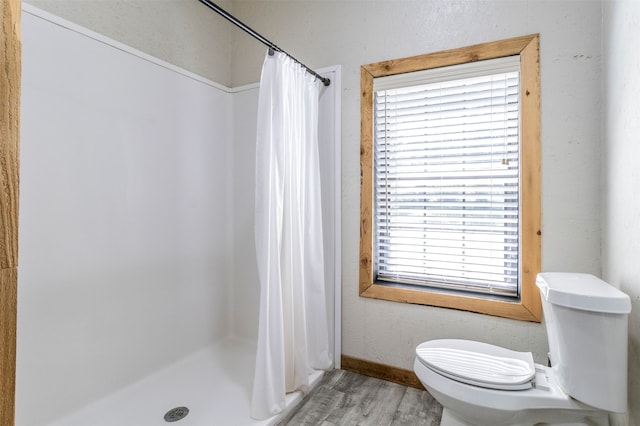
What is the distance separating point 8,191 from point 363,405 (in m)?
1.75

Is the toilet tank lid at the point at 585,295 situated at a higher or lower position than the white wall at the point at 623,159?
lower

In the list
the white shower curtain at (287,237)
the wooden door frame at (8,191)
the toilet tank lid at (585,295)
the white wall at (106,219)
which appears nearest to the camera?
the wooden door frame at (8,191)

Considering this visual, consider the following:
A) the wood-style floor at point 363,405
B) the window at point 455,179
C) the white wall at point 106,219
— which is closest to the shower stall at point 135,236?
the white wall at point 106,219

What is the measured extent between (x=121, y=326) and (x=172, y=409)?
533mm

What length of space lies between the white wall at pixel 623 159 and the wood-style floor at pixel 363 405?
2.87 feet

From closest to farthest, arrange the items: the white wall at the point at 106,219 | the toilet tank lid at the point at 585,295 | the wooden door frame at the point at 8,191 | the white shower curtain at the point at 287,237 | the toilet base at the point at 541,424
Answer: the wooden door frame at the point at 8,191 < the toilet tank lid at the point at 585,295 < the toilet base at the point at 541,424 < the white wall at the point at 106,219 < the white shower curtain at the point at 287,237

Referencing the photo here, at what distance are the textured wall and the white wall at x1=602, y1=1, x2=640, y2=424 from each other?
230 cm

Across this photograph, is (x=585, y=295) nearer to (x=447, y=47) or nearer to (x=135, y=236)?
(x=447, y=47)

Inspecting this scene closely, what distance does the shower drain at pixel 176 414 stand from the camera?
5.28 ft

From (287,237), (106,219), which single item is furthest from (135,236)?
(287,237)

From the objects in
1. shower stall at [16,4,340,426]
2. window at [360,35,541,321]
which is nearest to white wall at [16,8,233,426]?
shower stall at [16,4,340,426]

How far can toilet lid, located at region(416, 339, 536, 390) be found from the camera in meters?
1.25

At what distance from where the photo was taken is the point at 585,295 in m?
1.09

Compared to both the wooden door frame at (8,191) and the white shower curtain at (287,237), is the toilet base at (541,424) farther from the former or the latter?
the wooden door frame at (8,191)
